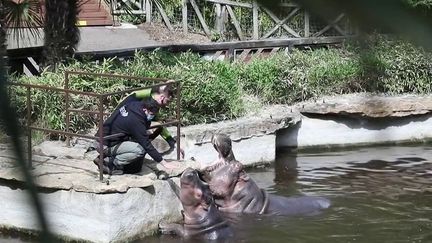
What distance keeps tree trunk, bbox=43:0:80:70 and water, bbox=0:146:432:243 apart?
318 cm

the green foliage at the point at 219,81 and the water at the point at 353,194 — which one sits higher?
the green foliage at the point at 219,81

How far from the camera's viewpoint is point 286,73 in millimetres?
12812

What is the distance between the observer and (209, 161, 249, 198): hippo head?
8.76m

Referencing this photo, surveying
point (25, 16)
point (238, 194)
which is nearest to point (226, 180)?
point (238, 194)

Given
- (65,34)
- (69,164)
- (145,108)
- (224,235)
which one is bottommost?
(224,235)

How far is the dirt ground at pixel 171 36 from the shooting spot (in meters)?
17.8

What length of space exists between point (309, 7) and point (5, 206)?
26.6ft

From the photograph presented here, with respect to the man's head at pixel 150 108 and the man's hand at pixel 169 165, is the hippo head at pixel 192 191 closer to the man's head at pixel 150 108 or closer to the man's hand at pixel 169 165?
the man's hand at pixel 169 165

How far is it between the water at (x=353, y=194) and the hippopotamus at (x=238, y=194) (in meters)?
0.14

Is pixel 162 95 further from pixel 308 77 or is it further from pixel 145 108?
pixel 308 77

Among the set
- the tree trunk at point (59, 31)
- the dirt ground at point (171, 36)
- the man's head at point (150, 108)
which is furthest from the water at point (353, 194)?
the dirt ground at point (171, 36)

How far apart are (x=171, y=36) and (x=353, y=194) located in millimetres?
9226

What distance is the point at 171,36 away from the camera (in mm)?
18125

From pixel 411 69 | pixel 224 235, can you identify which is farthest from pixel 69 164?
pixel 411 69
